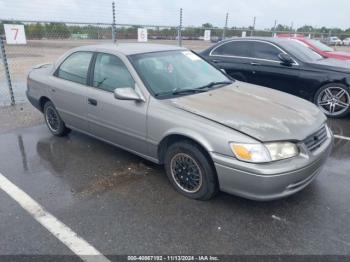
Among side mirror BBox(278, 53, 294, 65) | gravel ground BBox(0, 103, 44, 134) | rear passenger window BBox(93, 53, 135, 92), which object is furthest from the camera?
side mirror BBox(278, 53, 294, 65)

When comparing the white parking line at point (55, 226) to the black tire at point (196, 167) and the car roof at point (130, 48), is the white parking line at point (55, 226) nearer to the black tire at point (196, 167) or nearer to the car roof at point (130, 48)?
the black tire at point (196, 167)

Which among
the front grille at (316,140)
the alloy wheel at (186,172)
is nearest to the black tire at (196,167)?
the alloy wheel at (186,172)

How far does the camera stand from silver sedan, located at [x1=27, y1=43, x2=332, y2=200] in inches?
116

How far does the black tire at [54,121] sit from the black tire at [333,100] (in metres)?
4.83

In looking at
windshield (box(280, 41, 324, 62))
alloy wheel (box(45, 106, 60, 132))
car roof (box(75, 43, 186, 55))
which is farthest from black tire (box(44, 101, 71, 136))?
windshield (box(280, 41, 324, 62))

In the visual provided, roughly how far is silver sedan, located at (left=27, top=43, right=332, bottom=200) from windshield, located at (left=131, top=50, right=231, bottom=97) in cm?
1

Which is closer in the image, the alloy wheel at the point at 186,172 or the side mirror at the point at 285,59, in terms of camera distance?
the alloy wheel at the point at 186,172

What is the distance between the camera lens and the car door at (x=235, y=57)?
288 inches

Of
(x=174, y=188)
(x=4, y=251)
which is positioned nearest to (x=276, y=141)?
(x=174, y=188)

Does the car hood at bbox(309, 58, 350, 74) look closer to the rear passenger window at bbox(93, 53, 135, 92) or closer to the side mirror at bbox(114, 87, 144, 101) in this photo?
the rear passenger window at bbox(93, 53, 135, 92)

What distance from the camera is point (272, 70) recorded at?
689 centimetres

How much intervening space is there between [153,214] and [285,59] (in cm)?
482

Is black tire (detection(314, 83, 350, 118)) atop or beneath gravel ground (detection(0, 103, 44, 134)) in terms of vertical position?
atop

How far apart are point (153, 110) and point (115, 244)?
4.78 feet
